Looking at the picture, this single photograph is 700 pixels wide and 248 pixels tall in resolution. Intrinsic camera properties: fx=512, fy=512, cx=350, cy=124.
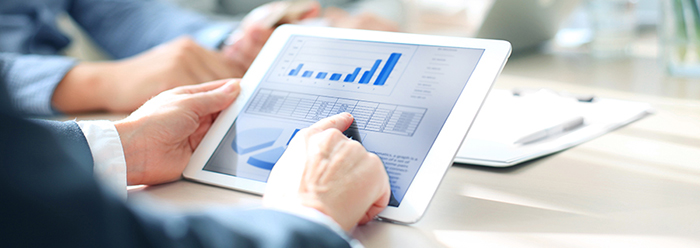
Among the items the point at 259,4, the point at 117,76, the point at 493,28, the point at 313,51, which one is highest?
the point at 259,4

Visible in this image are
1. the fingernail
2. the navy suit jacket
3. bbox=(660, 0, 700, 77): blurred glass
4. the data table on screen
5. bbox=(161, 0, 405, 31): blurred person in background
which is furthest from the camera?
bbox=(161, 0, 405, 31): blurred person in background

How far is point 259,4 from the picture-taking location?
227 centimetres

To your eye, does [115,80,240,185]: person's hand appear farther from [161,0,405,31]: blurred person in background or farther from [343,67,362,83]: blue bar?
[161,0,405,31]: blurred person in background

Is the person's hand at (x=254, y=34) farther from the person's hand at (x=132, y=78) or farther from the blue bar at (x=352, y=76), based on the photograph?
the blue bar at (x=352, y=76)

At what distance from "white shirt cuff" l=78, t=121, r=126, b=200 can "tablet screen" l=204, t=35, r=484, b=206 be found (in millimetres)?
85

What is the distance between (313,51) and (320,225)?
32 centimetres

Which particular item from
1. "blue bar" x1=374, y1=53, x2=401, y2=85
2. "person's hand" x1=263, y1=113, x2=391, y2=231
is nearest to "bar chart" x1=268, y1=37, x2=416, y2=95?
"blue bar" x1=374, y1=53, x2=401, y2=85

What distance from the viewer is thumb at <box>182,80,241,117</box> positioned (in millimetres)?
572

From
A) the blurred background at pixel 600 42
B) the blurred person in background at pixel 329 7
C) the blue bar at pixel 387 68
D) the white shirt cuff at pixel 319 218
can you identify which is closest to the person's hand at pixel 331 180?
the white shirt cuff at pixel 319 218

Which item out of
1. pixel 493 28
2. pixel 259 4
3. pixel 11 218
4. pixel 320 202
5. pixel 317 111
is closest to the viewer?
pixel 11 218

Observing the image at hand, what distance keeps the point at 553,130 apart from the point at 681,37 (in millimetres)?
435

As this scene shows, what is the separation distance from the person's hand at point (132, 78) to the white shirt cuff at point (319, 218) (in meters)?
0.59

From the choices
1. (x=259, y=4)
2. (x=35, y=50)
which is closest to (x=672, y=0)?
(x=35, y=50)

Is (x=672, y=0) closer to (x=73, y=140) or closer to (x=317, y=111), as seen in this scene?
(x=317, y=111)
